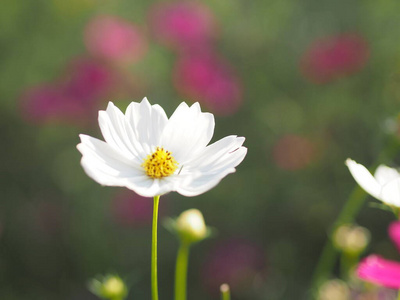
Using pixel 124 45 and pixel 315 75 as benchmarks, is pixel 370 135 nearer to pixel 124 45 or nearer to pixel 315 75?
pixel 315 75

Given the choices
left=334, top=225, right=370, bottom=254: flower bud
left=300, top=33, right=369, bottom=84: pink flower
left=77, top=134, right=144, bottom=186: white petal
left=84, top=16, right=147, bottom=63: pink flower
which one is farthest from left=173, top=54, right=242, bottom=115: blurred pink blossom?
left=77, top=134, right=144, bottom=186: white petal

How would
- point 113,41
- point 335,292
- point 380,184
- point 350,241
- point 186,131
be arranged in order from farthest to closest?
point 113,41 → point 350,241 → point 335,292 → point 186,131 → point 380,184

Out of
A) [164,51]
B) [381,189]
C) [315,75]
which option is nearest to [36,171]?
[164,51]

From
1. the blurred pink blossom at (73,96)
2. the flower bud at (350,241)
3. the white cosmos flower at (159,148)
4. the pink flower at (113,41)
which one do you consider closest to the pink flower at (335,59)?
the pink flower at (113,41)

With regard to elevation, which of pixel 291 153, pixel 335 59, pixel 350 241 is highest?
pixel 335 59

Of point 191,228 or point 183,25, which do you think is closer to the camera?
point 191,228

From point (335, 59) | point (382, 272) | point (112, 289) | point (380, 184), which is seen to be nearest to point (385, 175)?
point (380, 184)

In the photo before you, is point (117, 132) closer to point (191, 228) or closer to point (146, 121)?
point (146, 121)
